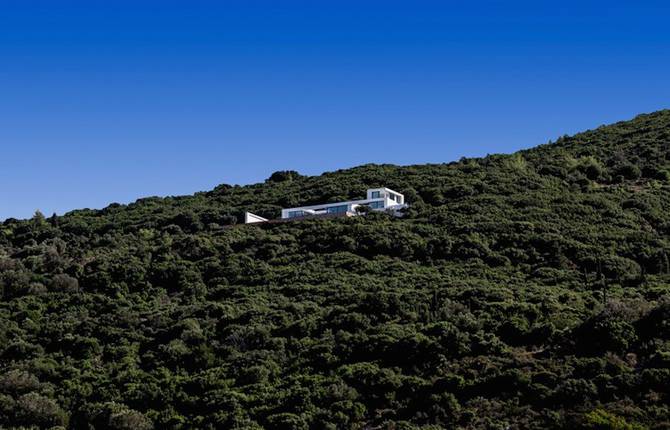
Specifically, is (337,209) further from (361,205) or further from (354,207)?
(361,205)

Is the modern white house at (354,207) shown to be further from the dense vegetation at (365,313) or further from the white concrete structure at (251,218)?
the dense vegetation at (365,313)

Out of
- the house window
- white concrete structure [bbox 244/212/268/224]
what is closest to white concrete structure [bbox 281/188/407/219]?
the house window

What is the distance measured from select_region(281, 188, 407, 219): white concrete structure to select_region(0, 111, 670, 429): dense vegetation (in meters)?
1.84

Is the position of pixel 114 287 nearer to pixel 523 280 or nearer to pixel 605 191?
pixel 523 280

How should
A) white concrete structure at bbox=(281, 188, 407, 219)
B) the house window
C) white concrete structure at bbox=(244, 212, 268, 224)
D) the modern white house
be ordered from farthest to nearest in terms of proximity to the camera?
white concrete structure at bbox=(244, 212, 268, 224)
the house window
white concrete structure at bbox=(281, 188, 407, 219)
the modern white house

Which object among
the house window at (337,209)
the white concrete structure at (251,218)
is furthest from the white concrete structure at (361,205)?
the white concrete structure at (251,218)

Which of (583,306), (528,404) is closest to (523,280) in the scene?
(583,306)

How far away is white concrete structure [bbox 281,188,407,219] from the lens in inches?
2596

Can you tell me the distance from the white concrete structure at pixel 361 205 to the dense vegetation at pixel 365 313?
184cm

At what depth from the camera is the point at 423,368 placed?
34.8 metres

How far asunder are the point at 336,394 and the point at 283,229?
30.2 meters

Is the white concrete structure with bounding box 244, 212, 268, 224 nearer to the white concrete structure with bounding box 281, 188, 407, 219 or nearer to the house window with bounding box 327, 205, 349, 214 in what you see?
the white concrete structure with bounding box 281, 188, 407, 219

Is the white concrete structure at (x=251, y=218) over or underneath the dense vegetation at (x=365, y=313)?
over

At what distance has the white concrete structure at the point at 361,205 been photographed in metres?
65.9
